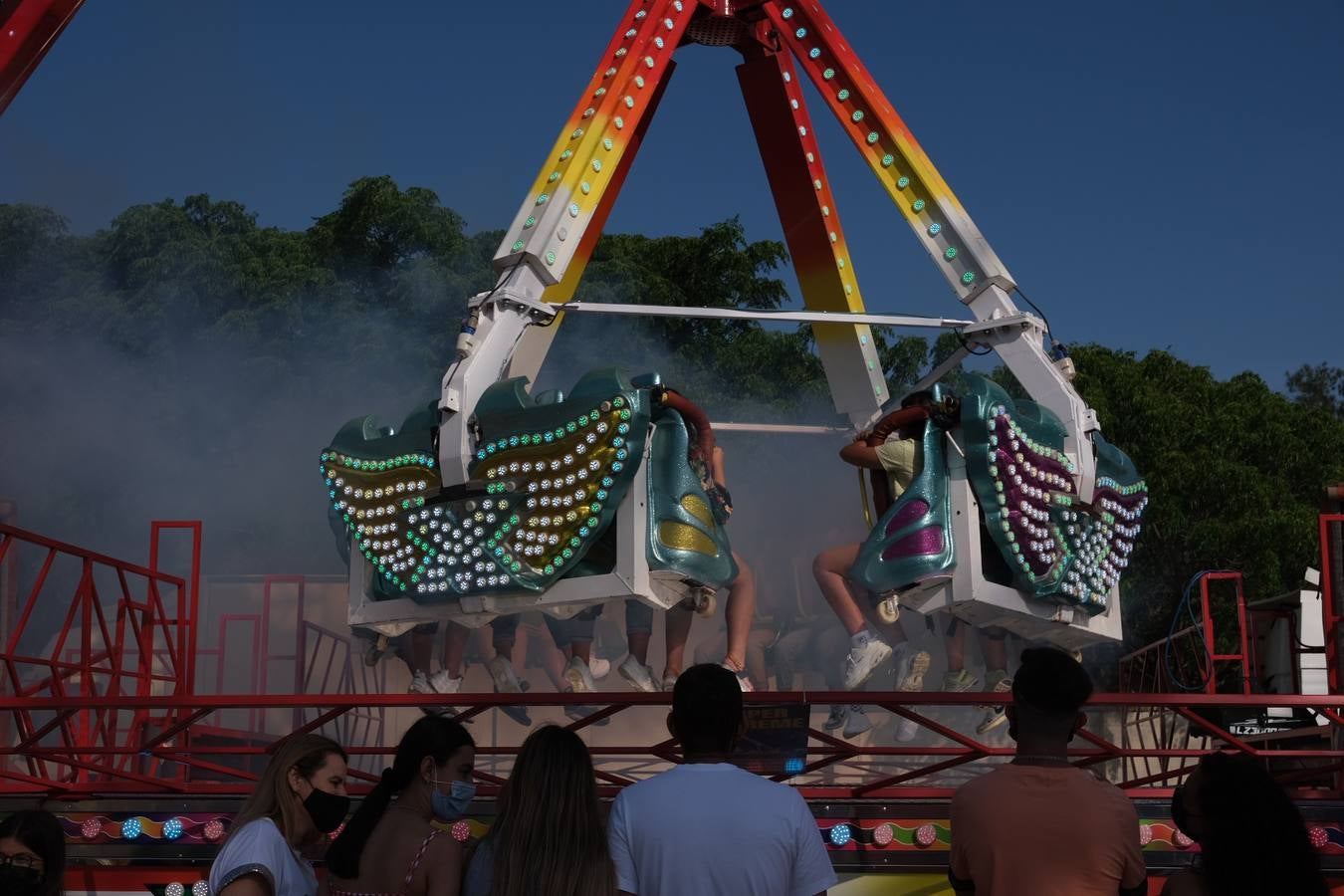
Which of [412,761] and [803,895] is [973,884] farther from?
[412,761]

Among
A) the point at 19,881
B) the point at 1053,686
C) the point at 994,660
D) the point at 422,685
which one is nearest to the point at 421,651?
the point at 422,685

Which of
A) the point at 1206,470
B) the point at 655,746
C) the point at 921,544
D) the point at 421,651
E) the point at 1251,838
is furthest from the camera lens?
the point at 1206,470

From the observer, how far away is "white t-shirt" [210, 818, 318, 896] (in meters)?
3.36

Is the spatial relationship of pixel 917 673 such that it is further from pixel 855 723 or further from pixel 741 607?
pixel 741 607

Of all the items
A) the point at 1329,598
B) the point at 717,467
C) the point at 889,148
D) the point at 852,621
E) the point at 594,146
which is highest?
the point at 889,148

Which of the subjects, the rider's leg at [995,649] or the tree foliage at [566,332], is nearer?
the rider's leg at [995,649]

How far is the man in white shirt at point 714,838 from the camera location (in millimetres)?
3082

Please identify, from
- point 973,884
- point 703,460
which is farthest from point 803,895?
point 703,460

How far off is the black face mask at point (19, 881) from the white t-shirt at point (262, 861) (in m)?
0.36

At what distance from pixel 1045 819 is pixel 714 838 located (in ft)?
2.20

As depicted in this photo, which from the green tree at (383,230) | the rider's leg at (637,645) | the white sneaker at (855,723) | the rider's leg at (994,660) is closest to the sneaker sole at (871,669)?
the white sneaker at (855,723)

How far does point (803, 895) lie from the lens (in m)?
3.16

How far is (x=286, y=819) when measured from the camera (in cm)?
355

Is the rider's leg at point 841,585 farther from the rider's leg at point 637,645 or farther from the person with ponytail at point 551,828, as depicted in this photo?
the person with ponytail at point 551,828
